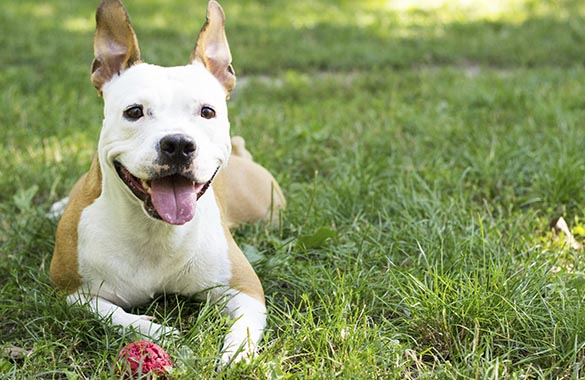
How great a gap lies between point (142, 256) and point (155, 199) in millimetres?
345

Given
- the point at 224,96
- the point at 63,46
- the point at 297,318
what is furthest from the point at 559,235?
the point at 63,46

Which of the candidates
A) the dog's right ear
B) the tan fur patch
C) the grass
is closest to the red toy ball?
the grass

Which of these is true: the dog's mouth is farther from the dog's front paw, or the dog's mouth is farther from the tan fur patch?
the dog's front paw

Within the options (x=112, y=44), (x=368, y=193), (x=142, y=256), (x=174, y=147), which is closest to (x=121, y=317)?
(x=142, y=256)

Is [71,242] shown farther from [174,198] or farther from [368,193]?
[368,193]

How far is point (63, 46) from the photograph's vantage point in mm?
7492

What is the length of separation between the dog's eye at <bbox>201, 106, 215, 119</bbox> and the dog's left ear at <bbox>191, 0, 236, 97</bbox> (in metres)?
0.32

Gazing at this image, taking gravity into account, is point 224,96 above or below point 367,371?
above

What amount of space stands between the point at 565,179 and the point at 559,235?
533 millimetres

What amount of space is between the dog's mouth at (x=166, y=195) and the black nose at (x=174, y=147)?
0.12 m

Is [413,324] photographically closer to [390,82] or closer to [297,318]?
[297,318]

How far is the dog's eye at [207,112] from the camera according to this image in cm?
291

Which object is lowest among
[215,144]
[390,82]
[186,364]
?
[390,82]

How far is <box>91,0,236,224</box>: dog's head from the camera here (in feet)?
8.92
